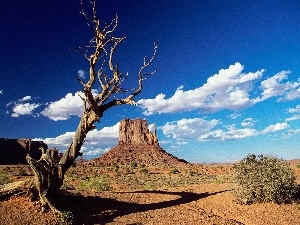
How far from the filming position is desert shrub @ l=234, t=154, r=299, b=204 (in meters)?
15.3

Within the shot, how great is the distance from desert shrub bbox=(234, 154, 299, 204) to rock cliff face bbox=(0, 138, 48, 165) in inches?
4128

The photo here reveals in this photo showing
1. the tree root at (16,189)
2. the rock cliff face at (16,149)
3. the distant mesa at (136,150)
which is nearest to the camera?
the tree root at (16,189)

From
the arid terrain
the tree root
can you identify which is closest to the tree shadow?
the arid terrain

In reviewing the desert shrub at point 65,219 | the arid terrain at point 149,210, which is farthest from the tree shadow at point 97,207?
the desert shrub at point 65,219

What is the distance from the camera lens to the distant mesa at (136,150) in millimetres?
100225

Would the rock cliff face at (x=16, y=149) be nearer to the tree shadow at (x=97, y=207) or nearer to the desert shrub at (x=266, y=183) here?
the tree shadow at (x=97, y=207)

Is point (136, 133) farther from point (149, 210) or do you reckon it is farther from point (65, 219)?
point (65, 219)

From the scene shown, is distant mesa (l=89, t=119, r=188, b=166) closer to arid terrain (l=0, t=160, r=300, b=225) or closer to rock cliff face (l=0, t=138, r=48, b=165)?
rock cliff face (l=0, t=138, r=48, b=165)

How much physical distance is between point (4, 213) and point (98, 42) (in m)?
7.26

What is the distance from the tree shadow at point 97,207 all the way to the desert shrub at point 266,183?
3.36 m

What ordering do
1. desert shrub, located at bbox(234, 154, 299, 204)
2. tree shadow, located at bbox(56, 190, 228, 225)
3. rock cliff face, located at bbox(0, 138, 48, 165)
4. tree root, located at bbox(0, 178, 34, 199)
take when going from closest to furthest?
1. tree shadow, located at bbox(56, 190, 228, 225)
2. tree root, located at bbox(0, 178, 34, 199)
3. desert shrub, located at bbox(234, 154, 299, 204)
4. rock cliff face, located at bbox(0, 138, 48, 165)

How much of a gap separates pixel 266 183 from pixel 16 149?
120002mm

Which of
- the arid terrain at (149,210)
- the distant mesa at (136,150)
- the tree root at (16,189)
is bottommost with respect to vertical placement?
the arid terrain at (149,210)

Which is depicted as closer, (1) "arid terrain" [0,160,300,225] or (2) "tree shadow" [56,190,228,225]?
(1) "arid terrain" [0,160,300,225]
